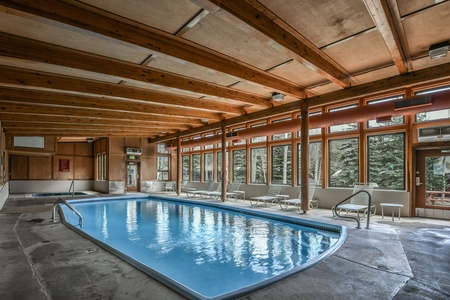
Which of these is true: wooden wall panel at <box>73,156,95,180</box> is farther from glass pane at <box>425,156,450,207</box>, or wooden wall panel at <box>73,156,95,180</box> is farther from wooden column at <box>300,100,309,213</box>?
glass pane at <box>425,156,450,207</box>

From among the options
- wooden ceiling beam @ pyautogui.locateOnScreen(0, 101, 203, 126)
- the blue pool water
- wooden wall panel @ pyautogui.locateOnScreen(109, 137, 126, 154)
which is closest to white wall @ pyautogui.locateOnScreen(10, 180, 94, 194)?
wooden wall panel @ pyautogui.locateOnScreen(109, 137, 126, 154)

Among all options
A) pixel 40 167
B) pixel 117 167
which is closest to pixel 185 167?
pixel 117 167

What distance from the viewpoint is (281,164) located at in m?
9.96

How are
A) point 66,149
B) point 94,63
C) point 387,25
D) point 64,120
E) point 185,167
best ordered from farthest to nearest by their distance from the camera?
point 185,167
point 66,149
point 64,120
point 94,63
point 387,25

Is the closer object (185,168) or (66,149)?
(66,149)

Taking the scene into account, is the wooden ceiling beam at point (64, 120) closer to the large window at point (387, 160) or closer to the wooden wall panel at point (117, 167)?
the wooden wall panel at point (117, 167)

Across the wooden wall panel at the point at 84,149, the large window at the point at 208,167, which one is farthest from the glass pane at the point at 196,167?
the wooden wall panel at the point at 84,149

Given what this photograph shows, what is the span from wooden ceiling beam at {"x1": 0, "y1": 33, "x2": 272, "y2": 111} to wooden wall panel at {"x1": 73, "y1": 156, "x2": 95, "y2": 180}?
42.7 ft

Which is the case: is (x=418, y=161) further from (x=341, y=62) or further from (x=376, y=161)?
(x=341, y=62)

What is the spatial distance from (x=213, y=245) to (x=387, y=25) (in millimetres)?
4433

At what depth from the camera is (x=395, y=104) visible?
5652 millimetres

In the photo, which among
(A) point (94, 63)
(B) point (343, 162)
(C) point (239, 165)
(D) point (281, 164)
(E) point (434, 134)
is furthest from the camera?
(C) point (239, 165)

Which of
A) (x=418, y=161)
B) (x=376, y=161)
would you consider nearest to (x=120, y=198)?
(x=376, y=161)

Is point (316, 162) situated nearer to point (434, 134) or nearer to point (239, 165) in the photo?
point (434, 134)
